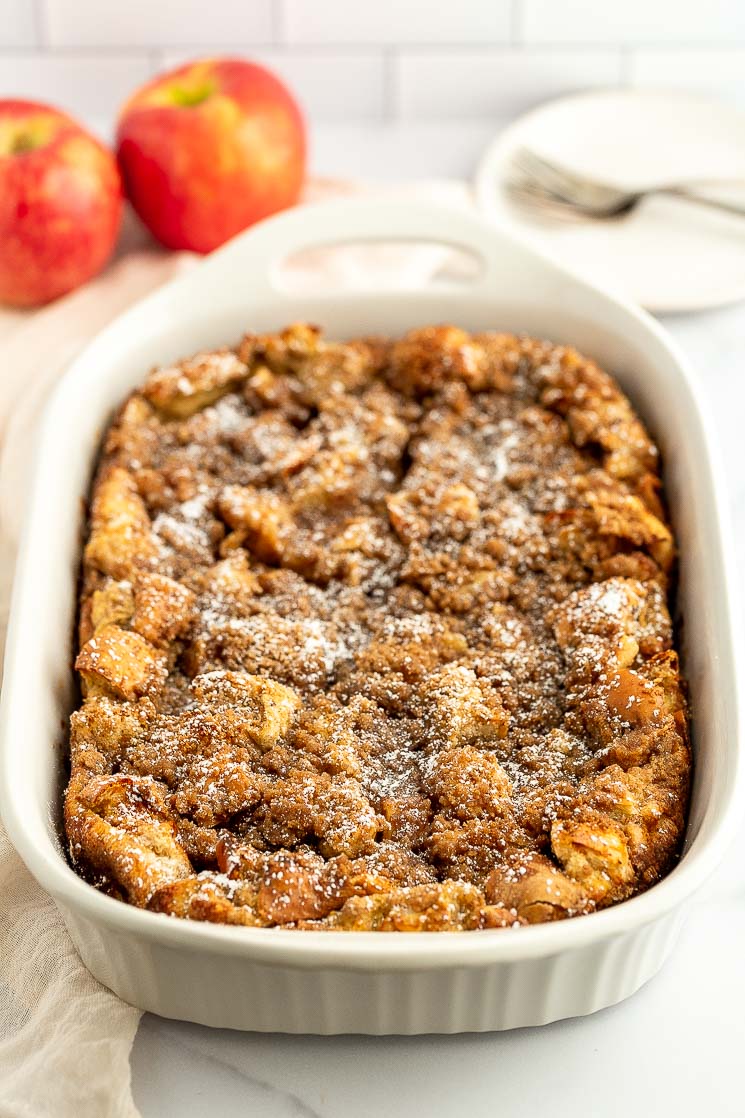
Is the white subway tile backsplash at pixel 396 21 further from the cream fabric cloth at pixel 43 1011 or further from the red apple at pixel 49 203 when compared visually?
Answer: the cream fabric cloth at pixel 43 1011

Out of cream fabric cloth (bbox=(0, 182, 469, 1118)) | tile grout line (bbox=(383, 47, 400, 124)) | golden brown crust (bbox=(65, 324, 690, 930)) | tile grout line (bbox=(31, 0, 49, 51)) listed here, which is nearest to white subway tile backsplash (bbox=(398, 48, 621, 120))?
tile grout line (bbox=(383, 47, 400, 124))

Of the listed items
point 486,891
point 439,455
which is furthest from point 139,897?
point 439,455

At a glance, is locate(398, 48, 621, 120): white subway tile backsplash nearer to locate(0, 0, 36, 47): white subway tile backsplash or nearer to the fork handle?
the fork handle

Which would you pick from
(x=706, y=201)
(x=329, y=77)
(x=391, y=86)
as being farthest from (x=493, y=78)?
(x=706, y=201)

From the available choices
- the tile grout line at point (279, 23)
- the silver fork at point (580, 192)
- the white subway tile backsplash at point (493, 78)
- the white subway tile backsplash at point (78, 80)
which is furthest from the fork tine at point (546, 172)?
the white subway tile backsplash at point (78, 80)

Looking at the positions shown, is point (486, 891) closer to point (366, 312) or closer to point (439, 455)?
point (439, 455)

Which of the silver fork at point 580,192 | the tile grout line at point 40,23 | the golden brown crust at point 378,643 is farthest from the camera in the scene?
the tile grout line at point 40,23
